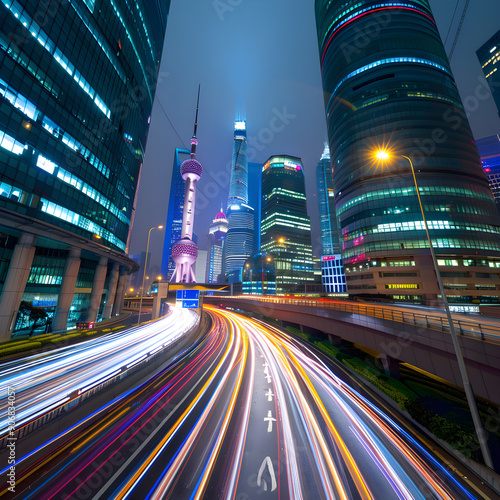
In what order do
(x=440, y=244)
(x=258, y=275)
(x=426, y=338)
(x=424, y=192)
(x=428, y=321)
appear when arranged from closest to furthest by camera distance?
(x=426, y=338) < (x=428, y=321) < (x=440, y=244) < (x=424, y=192) < (x=258, y=275)

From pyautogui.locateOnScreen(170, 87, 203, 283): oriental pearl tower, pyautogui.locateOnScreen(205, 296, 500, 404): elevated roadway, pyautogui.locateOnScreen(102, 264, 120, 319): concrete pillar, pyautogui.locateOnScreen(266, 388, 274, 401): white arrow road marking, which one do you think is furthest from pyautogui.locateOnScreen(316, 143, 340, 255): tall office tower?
pyautogui.locateOnScreen(266, 388, 274, 401): white arrow road marking

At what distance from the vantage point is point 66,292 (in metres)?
29.6

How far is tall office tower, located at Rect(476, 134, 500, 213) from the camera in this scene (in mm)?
123750

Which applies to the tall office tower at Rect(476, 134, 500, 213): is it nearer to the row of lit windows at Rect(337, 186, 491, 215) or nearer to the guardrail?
the row of lit windows at Rect(337, 186, 491, 215)

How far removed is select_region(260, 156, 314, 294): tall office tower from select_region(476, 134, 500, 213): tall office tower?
10953cm

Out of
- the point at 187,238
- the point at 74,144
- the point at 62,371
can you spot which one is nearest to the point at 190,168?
the point at 187,238

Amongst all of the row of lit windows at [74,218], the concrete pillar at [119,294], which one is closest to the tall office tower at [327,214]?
the concrete pillar at [119,294]

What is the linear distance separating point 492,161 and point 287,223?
141074 mm

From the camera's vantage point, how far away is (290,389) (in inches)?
502

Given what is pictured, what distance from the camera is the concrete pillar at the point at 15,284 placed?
2103cm

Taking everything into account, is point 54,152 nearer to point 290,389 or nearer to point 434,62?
point 290,389

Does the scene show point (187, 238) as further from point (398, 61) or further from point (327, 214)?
point (327, 214)

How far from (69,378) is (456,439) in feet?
61.4

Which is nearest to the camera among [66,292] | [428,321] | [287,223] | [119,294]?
[428,321]
